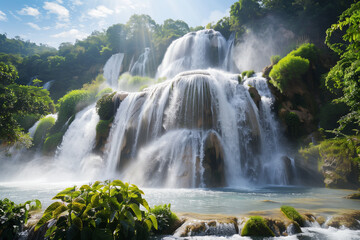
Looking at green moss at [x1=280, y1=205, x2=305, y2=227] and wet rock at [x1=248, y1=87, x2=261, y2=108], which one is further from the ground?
wet rock at [x1=248, y1=87, x2=261, y2=108]

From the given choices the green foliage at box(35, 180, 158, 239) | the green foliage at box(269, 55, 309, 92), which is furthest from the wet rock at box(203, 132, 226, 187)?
the green foliage at box(35, 180, 158, 239)

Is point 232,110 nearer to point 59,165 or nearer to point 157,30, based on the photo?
point 59,165

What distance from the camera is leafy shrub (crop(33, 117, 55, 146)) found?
23578 mm

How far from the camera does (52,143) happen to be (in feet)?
69.9

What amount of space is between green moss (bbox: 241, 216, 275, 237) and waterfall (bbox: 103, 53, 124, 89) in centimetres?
3920

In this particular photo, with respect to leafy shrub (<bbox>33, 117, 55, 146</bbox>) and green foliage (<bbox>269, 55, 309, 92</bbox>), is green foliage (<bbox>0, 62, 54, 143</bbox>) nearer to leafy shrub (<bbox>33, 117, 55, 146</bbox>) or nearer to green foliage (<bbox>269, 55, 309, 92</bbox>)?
green foliage (<bbox>269, 55, 309, 92</bbox>)

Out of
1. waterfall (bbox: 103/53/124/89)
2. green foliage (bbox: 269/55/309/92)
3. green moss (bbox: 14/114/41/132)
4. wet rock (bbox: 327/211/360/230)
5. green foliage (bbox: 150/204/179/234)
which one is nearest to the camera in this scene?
green foliage (bbox: 150/204/179/234)

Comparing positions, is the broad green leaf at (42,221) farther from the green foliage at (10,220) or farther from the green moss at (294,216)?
the green moss at (294,216)

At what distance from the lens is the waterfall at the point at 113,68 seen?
1649 inches

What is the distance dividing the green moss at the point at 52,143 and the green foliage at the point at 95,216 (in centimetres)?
2112

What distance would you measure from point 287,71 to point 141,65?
27354mm

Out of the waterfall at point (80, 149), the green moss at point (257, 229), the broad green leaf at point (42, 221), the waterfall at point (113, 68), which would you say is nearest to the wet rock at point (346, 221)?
the green moss at point (257, 229)

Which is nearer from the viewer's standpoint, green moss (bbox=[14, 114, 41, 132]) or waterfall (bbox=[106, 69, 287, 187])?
waterfall (bbox=[106, 69, 287, 187])

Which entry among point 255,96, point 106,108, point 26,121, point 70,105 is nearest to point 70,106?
point 70,105
